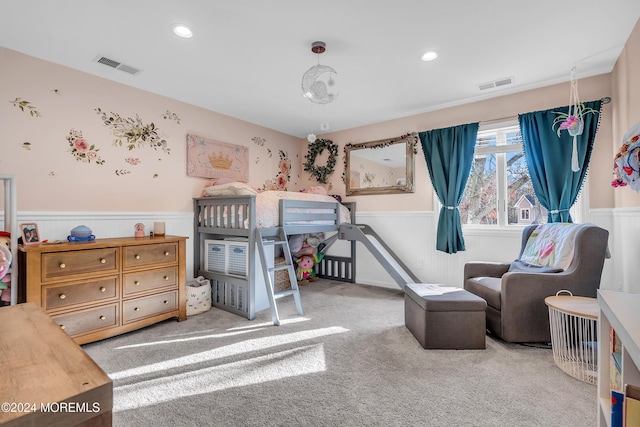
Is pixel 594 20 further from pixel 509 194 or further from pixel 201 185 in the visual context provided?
pixel 201 185

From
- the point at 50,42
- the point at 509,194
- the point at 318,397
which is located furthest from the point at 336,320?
the point at 50,42

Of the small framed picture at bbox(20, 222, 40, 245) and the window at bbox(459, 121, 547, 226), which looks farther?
the window at bbox(459, 121, 547, 226)

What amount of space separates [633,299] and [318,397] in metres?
1.43

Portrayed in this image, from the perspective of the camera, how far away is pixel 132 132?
3.07 metres

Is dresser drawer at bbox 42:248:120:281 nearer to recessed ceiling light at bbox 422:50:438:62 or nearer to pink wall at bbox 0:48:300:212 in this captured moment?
pink wall at bbox 0:48:300:212

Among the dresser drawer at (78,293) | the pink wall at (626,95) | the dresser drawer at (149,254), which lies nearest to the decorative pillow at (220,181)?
the dresser drawer at (149,254)

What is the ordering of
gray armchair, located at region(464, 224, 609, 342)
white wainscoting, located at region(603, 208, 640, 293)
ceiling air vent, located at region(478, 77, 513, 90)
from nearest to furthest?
gray armchair, located at region(464, 224, 609, 342) < white wainscoting, located at region(603, 208, 640, 293) < ceiling air vent, located at region(478, 77, 513, 90)

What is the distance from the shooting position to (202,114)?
12.1 ft

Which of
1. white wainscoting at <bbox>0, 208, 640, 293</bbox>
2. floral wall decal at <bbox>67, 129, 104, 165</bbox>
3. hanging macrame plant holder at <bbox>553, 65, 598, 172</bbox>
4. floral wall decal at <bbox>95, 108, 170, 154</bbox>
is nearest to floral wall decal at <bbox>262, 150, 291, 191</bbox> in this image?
white wainscoting at <bbox>0, 208, 640, 293</bbox>

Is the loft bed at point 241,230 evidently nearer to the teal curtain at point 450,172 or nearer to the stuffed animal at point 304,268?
the stuffed animal at point 304,268

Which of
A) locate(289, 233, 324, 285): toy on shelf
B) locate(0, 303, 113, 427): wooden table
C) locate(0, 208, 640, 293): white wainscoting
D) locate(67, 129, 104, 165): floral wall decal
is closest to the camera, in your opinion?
locate(0, 303, 113, 427): wooden table

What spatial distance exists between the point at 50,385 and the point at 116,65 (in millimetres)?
2961

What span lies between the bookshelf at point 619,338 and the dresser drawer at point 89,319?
9.64ft

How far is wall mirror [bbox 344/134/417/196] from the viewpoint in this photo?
404 cm
